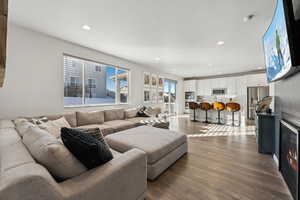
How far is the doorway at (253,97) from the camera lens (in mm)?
6452

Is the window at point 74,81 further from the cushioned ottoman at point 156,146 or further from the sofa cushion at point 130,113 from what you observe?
the cushioned ottoman at point 156,146

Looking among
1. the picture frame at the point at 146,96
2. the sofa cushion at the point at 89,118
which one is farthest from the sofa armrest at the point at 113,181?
the picture frame at the point at 146,96

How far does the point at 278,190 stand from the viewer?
5.24 ft

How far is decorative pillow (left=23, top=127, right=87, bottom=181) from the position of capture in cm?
91

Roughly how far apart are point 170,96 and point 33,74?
657 centimetres

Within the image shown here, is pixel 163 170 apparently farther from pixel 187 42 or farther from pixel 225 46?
pixel 225 46

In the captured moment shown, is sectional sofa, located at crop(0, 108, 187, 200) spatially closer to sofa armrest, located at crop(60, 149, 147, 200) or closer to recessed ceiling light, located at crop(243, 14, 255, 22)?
sofa armrest, located at crop(60, 149, 147, 200)

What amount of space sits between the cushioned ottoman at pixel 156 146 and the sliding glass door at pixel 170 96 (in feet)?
17.3

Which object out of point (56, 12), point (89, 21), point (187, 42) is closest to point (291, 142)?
point (187, 42)

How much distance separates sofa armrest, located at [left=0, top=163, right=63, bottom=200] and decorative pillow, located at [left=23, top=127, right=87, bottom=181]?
4.6 inches

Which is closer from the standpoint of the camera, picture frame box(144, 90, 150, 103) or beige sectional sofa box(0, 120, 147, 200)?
beige sectional sofa box(0, 120, 147, 200)

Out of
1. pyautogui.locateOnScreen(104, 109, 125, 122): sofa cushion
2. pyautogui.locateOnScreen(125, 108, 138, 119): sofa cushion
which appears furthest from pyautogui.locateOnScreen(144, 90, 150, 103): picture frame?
pyautogui.locateOnScreen(104, 109, 125, 122): sofa cushion

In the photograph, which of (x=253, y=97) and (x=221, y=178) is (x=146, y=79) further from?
(x=253, y=97)

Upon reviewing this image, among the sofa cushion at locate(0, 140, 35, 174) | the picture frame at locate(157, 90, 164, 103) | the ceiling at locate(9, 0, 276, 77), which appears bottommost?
the sofa cushion at locate(0, 140, 35, 174)
